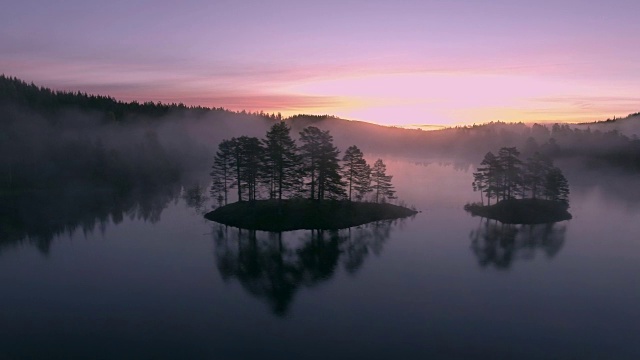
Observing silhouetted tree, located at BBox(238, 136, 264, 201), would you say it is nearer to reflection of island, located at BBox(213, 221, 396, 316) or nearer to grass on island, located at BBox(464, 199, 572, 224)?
reflection of island, located at BBox(213, 221, 396, 316)

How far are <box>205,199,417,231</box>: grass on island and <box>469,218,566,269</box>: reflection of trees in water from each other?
1815 centimetres

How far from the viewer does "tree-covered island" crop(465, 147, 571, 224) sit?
88000 millimetres

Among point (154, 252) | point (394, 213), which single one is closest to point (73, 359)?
point (154, 252)

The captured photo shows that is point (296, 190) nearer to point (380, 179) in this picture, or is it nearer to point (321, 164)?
point (321, 164)

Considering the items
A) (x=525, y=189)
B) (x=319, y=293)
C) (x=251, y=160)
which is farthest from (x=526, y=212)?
(x=319, y=293)

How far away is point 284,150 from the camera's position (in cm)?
7975

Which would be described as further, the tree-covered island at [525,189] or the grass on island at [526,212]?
the tree-covered island at [525,189]

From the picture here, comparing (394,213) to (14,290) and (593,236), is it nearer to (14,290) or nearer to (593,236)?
(593,236)

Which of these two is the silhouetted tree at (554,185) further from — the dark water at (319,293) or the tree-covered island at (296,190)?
the tree-covered island at (296,190)

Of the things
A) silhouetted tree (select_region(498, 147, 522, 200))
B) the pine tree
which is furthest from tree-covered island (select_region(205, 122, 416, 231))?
silhouetted tree (select_region(498, 147, 522, 200))

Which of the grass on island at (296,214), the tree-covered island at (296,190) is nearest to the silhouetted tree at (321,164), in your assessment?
the tree-covered island at (296,190)

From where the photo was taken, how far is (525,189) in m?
97.6

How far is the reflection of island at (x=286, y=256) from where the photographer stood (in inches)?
1892

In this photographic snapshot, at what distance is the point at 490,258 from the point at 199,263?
36929 millimetres
